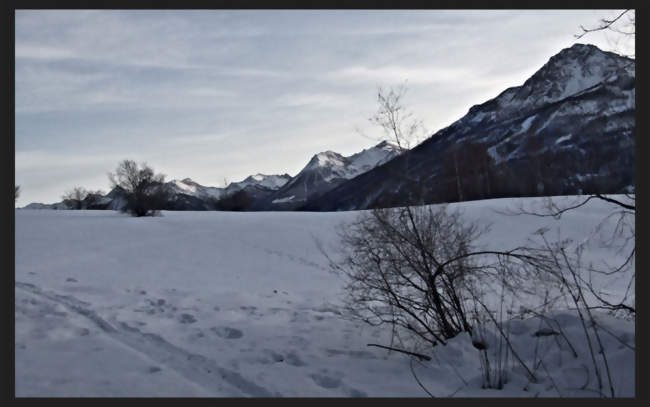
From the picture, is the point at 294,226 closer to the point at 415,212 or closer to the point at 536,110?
the point at 415,212

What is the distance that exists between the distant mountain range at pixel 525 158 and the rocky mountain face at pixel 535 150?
→ 0.08ft

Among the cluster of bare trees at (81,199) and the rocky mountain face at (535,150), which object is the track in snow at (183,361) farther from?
the cluster of bare trees at (81,199)

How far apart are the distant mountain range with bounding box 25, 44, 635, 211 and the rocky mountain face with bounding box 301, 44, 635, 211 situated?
0.08 feet

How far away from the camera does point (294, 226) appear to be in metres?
22.7

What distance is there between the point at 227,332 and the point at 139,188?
2366cm

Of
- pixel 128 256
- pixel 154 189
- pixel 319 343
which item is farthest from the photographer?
pixel 154 189

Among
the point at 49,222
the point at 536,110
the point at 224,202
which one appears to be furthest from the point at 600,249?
the point at 536,110

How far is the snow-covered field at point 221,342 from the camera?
4340 mm

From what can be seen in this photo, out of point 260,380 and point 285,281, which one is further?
point 285,281

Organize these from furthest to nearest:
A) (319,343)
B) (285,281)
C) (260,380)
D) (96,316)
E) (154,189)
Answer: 1. (154,189)
2. (285,281)
3. (96,316)
4. (319,343)
5. (260,380)

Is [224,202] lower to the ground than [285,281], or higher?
higher

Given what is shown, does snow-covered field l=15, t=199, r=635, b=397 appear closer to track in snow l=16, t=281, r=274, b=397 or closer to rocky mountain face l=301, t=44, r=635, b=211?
track in snow l=16, t=281, r=274, b=397

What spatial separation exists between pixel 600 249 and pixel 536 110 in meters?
136

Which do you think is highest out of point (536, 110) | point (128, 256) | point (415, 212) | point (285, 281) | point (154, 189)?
point (536, 110)
